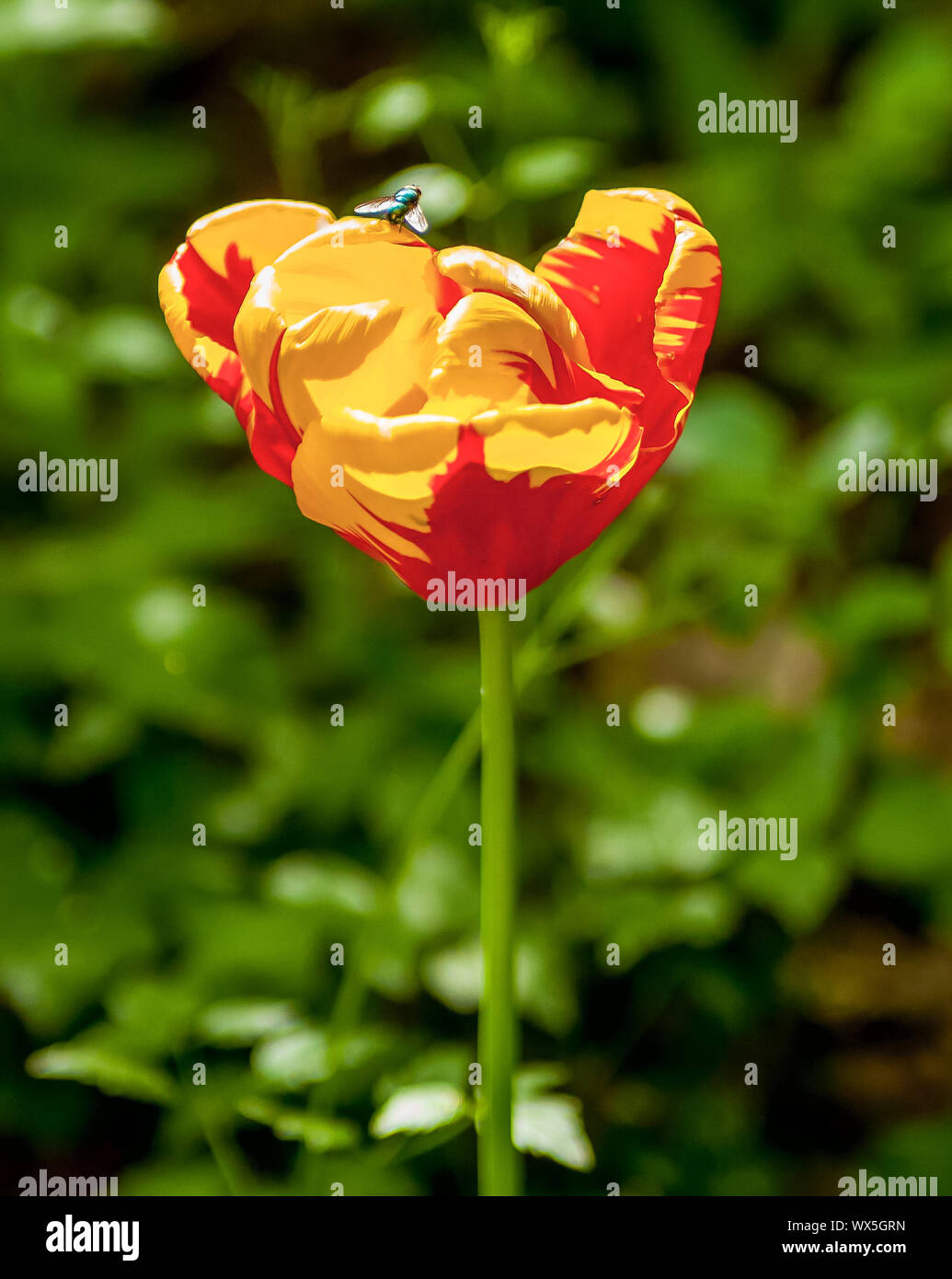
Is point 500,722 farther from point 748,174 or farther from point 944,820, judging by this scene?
point 748,174

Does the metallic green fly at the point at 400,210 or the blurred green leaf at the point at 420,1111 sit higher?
the metallic green fly at the point at 400,210

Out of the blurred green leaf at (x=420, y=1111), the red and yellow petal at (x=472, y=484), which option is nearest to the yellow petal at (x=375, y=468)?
the red and yellow petal at (x=472, y=484)

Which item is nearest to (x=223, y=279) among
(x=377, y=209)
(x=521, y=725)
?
(x=377, y=209)

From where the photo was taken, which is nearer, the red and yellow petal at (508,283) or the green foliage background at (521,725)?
the red and yellow petal at (508,283)

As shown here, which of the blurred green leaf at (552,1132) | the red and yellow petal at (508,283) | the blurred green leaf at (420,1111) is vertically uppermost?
the red and yellow petal at (508,283)

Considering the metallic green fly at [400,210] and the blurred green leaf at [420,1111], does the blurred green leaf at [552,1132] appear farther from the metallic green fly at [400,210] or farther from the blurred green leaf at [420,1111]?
the metallic green fly at [400,210]

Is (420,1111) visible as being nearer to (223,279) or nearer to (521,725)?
(223,279)

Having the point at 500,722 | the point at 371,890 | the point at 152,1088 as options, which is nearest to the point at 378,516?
the point at 500,722

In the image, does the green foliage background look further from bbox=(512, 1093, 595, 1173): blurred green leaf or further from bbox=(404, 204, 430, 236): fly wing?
bbox=(404, 204, 430, 236): fly wing
